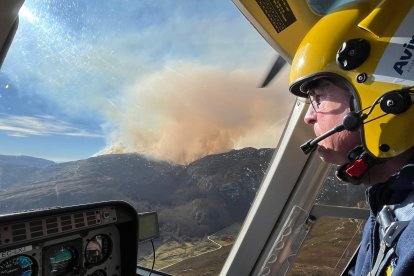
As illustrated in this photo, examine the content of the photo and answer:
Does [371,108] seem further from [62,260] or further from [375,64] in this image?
[62,260]

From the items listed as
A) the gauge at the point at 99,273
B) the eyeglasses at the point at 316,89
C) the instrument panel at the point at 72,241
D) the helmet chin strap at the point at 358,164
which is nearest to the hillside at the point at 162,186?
the instrument panel at the point at 72,241

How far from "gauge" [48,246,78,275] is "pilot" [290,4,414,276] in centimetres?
112

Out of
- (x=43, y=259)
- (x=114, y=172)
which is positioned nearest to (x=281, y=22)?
(x=114, y=172)

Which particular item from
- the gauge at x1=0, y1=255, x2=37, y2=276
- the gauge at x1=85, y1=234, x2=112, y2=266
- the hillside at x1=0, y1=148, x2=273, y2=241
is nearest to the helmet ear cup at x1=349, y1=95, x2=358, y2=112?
the hillside at x1=0, y1=148, x2=273, y2=241

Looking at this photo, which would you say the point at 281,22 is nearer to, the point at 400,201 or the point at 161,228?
the point at 400,201

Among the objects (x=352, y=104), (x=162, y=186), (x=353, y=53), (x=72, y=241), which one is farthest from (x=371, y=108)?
(x=72, y=241)

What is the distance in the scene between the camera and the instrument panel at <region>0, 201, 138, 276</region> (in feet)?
4.33

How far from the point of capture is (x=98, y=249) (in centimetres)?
166

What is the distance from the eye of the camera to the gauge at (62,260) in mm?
1490

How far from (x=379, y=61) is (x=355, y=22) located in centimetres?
19

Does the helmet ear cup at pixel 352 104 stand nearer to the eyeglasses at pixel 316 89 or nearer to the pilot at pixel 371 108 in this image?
the pilot at pixel 371 108

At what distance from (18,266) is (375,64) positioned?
1487 millimetres

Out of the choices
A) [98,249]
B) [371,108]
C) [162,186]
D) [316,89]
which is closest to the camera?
[371,108]

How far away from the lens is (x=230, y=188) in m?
2.07
